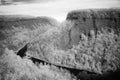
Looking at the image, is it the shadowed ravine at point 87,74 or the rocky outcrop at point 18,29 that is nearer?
the shadowed ravine at point 87,74

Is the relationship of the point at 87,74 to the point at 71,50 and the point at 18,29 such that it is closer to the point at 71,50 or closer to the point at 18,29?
the point at 71,50

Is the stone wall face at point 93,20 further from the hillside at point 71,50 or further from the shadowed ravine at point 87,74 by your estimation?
the shadowed ravine at point 87,74

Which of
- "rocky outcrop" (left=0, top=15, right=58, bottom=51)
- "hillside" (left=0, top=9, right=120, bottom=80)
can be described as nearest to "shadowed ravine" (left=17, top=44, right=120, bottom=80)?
"hillside" (left=0, top=9, right=120, bottom=80)

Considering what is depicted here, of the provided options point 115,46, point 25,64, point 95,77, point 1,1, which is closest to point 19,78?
point 25,64

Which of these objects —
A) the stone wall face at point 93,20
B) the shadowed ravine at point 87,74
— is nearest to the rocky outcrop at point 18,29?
the shadowed ravine at point 87,74

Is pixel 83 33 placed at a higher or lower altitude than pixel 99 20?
lower

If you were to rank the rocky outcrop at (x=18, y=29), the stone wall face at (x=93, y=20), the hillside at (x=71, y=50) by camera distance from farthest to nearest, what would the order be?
1. the rocky outcrop at (x=18, y=29)
2. the stone wall face at (x=93, y=20)
3. the hillside at (x=71, y=50)

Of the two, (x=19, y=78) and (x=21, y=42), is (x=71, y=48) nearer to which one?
(x=19, y=78)

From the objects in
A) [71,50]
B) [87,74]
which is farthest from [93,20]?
[87,74]
